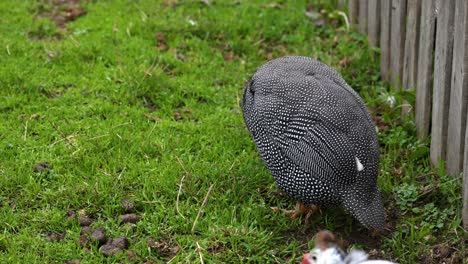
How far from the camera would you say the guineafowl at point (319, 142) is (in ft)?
13.1

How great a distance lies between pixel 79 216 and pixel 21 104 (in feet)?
4.16

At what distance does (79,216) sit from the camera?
14.0 feet

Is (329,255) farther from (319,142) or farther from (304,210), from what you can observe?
(304,210)

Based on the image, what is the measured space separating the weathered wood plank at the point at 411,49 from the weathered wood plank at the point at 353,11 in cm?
111

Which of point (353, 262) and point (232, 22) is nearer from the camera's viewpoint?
point (353, 262)

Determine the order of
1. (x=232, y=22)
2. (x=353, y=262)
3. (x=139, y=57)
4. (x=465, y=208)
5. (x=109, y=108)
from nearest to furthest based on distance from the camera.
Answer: (x=353, y=262), (x=465, y=208), (x=109, y=108), (x=139, y=57), (x=232, y=22)

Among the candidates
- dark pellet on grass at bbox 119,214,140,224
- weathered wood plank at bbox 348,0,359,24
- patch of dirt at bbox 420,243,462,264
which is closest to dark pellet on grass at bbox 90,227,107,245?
dark pellet on grass at bbox 119,214,140,224

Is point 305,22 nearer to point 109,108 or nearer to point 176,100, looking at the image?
point 176,100

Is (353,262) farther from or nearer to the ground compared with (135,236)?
farther from the ground

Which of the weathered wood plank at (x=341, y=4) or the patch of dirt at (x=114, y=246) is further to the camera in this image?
the weathered wood plank at (x=341, y=4)

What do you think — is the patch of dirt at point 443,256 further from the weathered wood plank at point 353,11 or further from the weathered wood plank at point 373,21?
the weathered wood plank at point 353,11

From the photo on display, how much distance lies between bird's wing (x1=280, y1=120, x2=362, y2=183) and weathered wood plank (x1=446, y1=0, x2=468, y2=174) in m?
0.60

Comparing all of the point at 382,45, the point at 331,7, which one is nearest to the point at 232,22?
the point at 331,7

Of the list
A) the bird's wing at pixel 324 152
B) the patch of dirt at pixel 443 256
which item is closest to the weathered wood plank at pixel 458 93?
the patch of dirt at pixel 443 256
